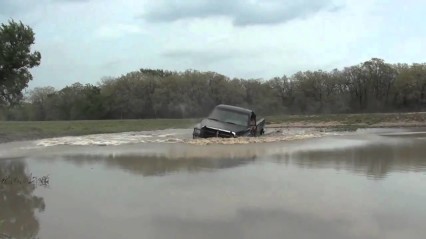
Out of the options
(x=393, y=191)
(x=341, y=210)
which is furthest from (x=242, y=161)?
(x=341, y=210)

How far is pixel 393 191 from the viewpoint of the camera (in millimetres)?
10008

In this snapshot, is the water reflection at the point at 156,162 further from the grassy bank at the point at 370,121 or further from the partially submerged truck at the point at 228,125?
the grassy bank at the point at 370,121

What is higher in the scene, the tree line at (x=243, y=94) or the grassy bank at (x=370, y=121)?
the tree line at (x=243, y=94)

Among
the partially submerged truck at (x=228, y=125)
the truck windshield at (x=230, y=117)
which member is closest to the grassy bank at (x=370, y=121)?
the partially submerged truck at (x=228, y=125)

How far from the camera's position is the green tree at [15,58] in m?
29.5

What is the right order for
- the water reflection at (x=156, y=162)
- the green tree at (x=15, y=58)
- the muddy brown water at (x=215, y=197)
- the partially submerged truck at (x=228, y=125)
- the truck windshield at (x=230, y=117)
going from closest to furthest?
the muddy brown water at (x=215, y=197), the water reflection at (x=156, y=162), the partially submerged truck at (x=228, y=125), the truck windshield at (x=230, y=117), the green tree at (x=15, y=58)

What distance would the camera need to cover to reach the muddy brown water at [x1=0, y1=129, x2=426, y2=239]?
23.9ft

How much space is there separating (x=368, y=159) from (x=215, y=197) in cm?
805

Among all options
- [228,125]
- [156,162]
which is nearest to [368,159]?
[156,162]

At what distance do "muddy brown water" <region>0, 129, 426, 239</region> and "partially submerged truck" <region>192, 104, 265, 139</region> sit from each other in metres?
8.01

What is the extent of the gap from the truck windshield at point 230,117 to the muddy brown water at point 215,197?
385 inches

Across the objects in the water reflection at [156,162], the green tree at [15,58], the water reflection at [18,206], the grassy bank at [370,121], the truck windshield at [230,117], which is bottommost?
the water reflection at [18,206]

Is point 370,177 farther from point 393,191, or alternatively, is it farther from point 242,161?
point 242,161

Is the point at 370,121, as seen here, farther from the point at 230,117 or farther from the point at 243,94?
the point at 243,94
